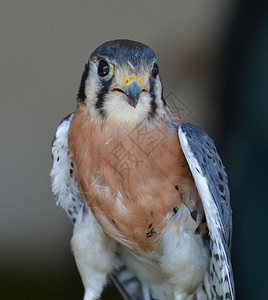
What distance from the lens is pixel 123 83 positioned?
8.02 feet

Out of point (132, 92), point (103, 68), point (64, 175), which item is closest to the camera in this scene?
point (132, 92)

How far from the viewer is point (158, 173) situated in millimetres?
2529

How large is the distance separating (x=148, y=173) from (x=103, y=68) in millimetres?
455

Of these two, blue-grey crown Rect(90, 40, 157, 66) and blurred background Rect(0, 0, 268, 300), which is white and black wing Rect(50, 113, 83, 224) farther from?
blurred background Rect(0, 0, 268, 300)

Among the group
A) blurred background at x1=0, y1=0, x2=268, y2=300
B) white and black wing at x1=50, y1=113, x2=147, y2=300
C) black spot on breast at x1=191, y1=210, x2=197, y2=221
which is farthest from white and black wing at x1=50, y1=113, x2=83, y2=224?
blurred background at x1=0, y1=0, x2=268, y2=300

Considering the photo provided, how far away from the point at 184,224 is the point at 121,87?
0.64 m

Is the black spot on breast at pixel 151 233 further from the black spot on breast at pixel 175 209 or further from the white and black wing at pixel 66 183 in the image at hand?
the white and black wing at pixel 66 183

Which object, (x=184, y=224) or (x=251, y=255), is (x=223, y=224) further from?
(x=251, y=255)

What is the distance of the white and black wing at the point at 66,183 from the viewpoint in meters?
2.81

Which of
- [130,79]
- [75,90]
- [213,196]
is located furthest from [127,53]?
[75,90]

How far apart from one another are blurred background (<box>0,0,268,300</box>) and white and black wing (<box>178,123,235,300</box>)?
35.5 inches

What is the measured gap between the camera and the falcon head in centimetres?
244

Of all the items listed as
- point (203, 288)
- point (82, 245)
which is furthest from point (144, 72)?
point (203, 288)

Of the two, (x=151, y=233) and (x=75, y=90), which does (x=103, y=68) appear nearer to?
(x=151, y=233)
